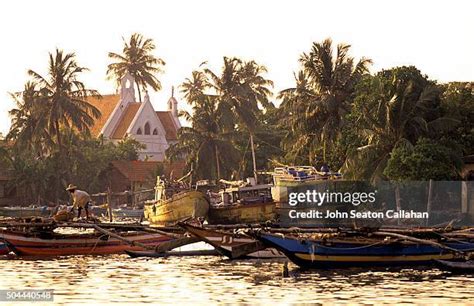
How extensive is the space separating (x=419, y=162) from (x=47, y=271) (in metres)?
24.1

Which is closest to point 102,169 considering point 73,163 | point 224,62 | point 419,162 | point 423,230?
point 73,163

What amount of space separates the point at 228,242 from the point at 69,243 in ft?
22.6

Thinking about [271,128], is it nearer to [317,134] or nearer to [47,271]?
[317,134]

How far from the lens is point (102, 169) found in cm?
9050

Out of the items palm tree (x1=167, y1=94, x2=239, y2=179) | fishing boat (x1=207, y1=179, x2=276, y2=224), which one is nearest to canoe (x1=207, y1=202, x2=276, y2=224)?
fishing boat (x1=207, y1=179, x2=276, y2=224)

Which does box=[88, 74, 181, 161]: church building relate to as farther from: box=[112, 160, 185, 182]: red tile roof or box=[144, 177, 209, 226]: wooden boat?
box=[144, 177, 209, 226]: wooden boat

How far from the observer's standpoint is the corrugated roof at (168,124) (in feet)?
373

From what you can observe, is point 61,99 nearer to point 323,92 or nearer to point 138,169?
point 138,169

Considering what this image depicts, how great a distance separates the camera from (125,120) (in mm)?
107875

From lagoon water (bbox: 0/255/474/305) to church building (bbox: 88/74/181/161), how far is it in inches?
2666

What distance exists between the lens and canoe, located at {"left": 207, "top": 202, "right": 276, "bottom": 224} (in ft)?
205

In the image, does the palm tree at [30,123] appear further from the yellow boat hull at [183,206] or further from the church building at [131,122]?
the yellow boat hull at [183,206]

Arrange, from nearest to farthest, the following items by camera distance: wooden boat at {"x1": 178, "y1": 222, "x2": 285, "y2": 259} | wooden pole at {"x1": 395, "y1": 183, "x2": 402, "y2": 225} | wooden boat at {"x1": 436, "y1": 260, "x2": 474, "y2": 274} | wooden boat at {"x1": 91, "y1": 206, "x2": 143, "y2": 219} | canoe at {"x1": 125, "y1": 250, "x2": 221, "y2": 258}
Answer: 1. wooden boat at {"x1": 436, "y1": 260, "x2": 474, "y2": 274}
2. wooden boat at {"x1": 178, "y1": 222, "x2": 285, "y2": 259}
3. canoe at {"x1": 125, "y1": 250, "x2": 221, "y2": 258}
4. wooden pole at {"x1": 395, "y1": 183, "x2": 402, "y2": 225}
5. wooden boat at {"x1": 91, "y1": 206, "x2": 143, "y2": 219}

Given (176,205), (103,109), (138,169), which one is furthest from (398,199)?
(103,109)
